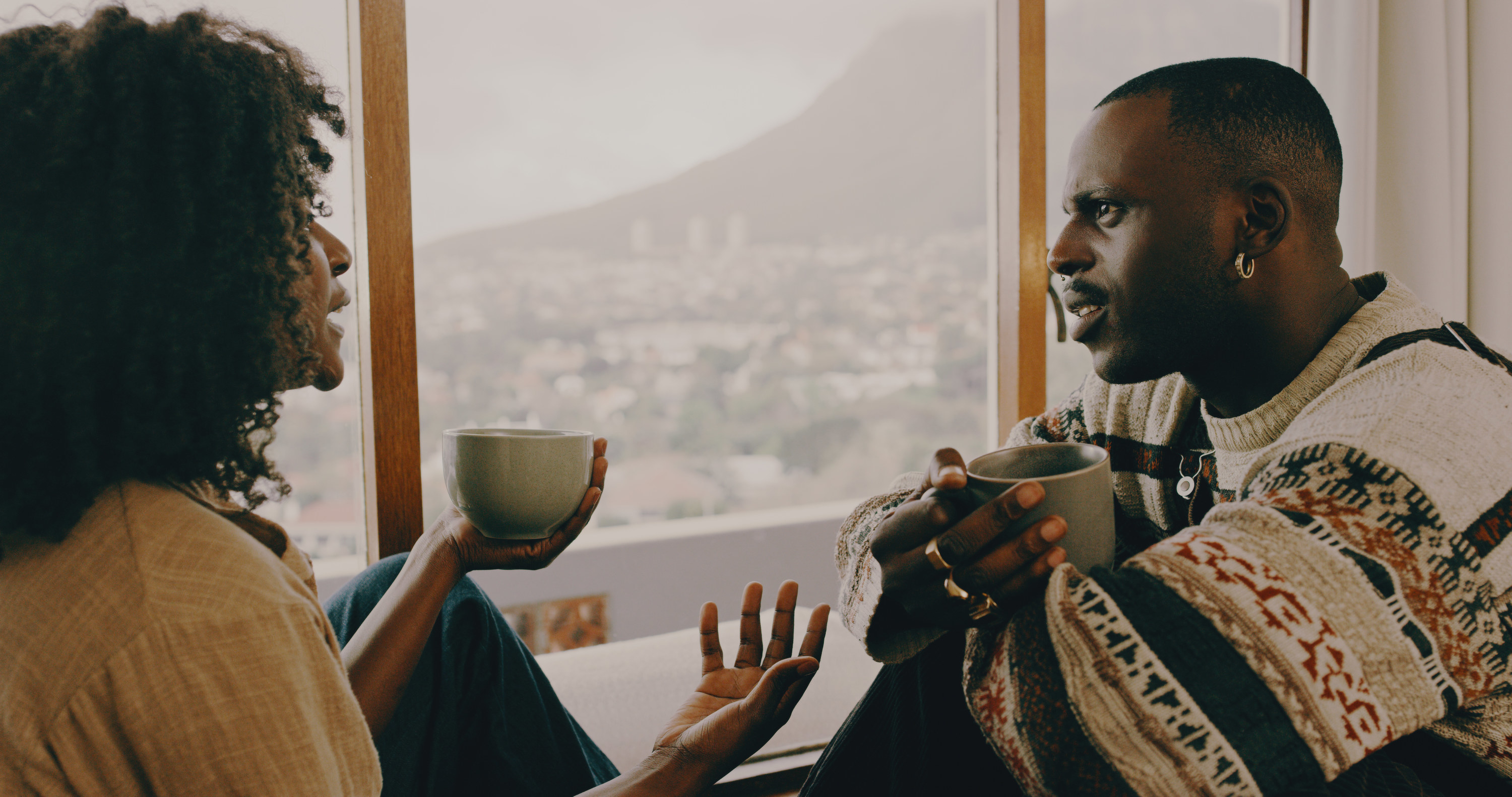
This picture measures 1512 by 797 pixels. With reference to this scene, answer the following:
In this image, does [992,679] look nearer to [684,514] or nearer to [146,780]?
[146,780]

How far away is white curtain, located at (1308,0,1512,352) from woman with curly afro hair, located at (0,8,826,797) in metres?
1.91

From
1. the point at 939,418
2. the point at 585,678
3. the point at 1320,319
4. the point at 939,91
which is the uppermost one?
the point at 939,91

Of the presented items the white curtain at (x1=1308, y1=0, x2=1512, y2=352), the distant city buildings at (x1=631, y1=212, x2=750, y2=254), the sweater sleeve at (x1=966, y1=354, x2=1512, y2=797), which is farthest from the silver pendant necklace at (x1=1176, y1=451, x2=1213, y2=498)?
the distant city buildings at (x1=631, y1=212, x2=750, y2=254)

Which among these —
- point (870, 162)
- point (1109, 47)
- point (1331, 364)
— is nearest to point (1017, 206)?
point (1109, 47)

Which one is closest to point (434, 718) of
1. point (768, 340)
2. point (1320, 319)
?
point (1320, 319)

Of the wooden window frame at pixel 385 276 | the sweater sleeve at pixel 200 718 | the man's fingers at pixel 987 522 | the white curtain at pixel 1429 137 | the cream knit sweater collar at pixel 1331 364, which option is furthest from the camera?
the white curtain at pixel 1429 137

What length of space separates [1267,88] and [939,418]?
1312 mm

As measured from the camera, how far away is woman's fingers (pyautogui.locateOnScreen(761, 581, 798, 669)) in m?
1.06

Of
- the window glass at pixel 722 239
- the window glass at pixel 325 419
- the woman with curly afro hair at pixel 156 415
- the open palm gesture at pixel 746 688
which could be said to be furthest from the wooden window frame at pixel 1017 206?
the woman with curly afro hair at pixel 156 415

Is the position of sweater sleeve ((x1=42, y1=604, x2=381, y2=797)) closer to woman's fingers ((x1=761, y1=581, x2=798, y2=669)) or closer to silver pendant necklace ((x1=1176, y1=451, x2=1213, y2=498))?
woman's fingers ((x1=761, y1=581, x2=798, y2=669))

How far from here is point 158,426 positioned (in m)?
0.60

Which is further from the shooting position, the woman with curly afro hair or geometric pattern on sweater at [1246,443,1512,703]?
geometric pattern on sweater at [1246,443,1512,703]

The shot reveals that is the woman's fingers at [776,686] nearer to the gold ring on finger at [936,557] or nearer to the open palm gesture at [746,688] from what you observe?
the open palm gesture at [746,688]

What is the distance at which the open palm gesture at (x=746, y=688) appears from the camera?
88 centimetres
